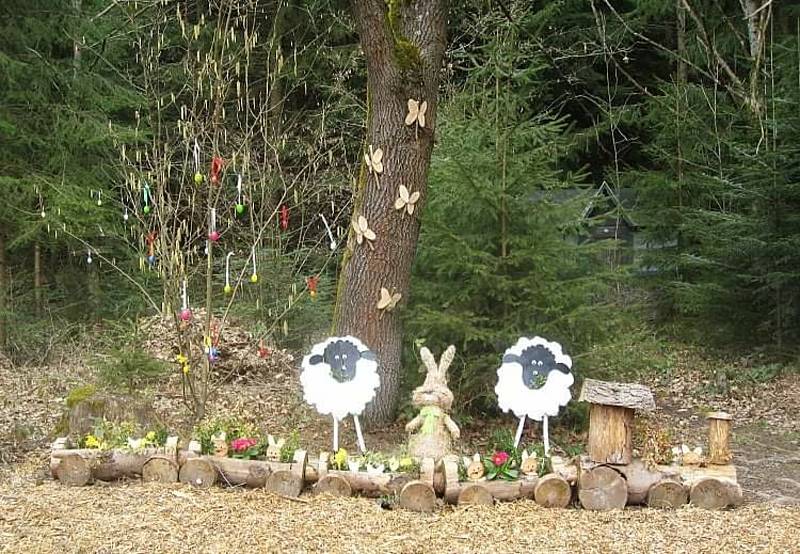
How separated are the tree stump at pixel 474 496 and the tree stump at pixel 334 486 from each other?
2.00 feet

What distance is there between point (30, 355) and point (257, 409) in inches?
140

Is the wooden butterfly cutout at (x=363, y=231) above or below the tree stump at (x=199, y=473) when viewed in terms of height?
above

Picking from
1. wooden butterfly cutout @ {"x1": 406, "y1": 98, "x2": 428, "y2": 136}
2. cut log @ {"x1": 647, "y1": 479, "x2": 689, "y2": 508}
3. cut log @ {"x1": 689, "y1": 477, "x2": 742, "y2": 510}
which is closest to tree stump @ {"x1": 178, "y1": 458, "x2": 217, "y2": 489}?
cut log @ {"x1": 647, "y1": 479, "x2": 689, "y2": 508}

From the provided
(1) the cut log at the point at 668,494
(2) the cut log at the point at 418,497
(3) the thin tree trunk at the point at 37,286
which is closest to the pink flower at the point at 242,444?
(2) the cut log at the point at 418,497

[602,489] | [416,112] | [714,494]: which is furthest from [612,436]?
[416,112]

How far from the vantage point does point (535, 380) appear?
4852 mm

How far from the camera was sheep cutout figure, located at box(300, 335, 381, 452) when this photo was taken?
4883 mm

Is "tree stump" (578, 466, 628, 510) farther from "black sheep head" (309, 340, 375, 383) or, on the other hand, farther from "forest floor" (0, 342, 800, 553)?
"black sheep head" (309, 340, 375, 383)

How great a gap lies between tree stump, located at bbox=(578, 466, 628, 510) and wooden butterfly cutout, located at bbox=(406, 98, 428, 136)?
8.10 ft

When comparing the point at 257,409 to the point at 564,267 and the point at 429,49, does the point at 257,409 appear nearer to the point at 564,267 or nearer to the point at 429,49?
the point at 564,267

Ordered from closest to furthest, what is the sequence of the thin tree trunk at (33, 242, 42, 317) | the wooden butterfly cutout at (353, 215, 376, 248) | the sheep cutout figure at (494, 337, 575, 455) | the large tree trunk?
the sheep cutout figure at (494, 337, 575, 455) < the large tree trunk < the wooden butterfly cutout at (353, 215, 376, 248) < the thin tree trunk at (33, 242, 42, 317)

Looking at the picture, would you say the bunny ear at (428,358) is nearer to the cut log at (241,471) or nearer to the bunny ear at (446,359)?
the bunny ear at (446,359)

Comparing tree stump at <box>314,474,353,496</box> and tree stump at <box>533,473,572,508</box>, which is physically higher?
tree stump at <box>533,473,572,508</box>

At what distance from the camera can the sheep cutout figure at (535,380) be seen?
190 inches
